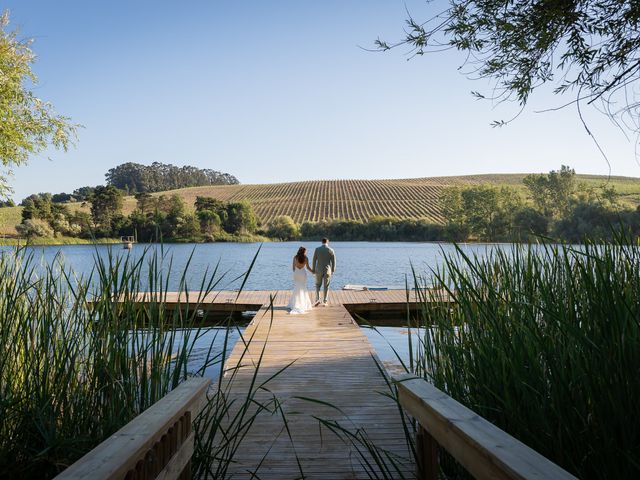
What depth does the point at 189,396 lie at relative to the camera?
1.49m

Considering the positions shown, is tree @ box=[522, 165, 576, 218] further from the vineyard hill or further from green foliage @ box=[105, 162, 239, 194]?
green foliage @ box=[105, 162, 239, 194]

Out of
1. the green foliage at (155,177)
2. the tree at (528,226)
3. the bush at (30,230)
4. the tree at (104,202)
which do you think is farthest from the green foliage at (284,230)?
the green foliage at (155,177)

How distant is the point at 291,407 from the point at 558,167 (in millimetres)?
59163

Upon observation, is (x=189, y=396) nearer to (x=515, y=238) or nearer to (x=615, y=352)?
(x=615, y=352)

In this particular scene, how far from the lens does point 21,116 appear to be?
10.5 metres

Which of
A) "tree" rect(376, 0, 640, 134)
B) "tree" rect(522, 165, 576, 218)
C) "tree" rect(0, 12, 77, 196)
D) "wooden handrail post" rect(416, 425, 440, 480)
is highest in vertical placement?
"tree" rect(522, 165, 576, 218)

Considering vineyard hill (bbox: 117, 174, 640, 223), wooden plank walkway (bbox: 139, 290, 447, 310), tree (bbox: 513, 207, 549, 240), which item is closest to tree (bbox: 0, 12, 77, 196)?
wooden plank walkway (bbox: 139, 290, 447, 310)

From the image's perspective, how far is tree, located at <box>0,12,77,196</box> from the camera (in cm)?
973

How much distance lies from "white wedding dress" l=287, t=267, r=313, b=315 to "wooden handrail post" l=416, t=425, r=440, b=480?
23.4ft

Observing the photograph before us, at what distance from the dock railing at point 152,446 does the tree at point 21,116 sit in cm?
978

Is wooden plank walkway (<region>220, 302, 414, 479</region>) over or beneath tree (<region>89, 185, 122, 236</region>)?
beneath

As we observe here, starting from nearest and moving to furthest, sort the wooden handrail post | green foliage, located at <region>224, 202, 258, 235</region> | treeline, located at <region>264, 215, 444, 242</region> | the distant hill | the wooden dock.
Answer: the wooden handrail post → the wooden dock → treeline, located at <region>264, 215, 444, 242</region> → green foliage, located at <region>224, 202, 258, 235</region> → the distant hill

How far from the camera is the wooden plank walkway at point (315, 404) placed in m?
2.65

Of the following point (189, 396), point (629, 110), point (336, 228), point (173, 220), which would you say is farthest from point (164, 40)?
point (336, 228)
